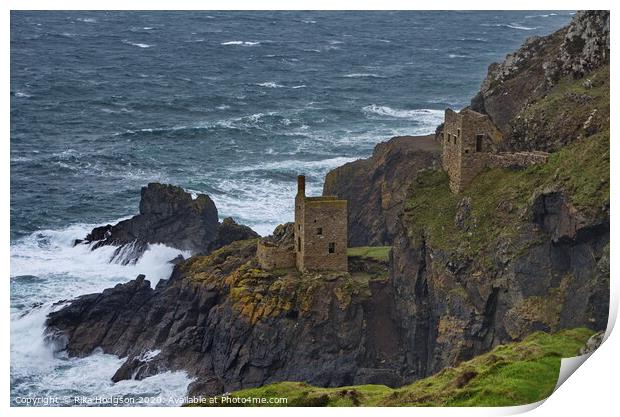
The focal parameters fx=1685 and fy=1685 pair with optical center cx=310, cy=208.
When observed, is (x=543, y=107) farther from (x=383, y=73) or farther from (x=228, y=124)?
(x=228, y=124)

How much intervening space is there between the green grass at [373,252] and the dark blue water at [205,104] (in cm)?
942

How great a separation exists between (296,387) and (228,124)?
47008 mm

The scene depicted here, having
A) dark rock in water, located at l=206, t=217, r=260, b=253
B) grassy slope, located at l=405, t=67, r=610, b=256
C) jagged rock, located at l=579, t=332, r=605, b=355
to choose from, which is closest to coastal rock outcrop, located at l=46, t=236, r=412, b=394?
grassy slope, located at l=405, t=67, r=610, b=256

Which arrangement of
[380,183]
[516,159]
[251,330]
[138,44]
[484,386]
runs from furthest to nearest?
1. [138,44]
2. [380,183]
3. [251,330]
4. [516,159]
5. [484,386]

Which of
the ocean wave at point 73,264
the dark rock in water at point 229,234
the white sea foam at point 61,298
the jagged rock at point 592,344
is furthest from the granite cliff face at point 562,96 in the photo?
the ocean wave at point 73,264

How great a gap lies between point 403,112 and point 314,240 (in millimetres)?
31763

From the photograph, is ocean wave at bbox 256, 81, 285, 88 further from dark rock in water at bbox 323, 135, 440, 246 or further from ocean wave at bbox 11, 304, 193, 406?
ocean wave at bbox 11, 304, 193, 406

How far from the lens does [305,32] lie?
305 ft

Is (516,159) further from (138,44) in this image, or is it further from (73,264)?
(138,44)

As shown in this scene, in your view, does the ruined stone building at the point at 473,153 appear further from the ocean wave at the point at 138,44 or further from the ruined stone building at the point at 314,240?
the ocean wave at the point at 138,44

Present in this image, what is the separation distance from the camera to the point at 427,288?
70.3 metres

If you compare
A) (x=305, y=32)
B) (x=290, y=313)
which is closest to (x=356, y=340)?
(x=290, y=313)

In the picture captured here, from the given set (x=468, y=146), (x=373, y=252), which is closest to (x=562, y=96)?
(x=468, y=146)

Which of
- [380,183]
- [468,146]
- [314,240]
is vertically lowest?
[380,183]
